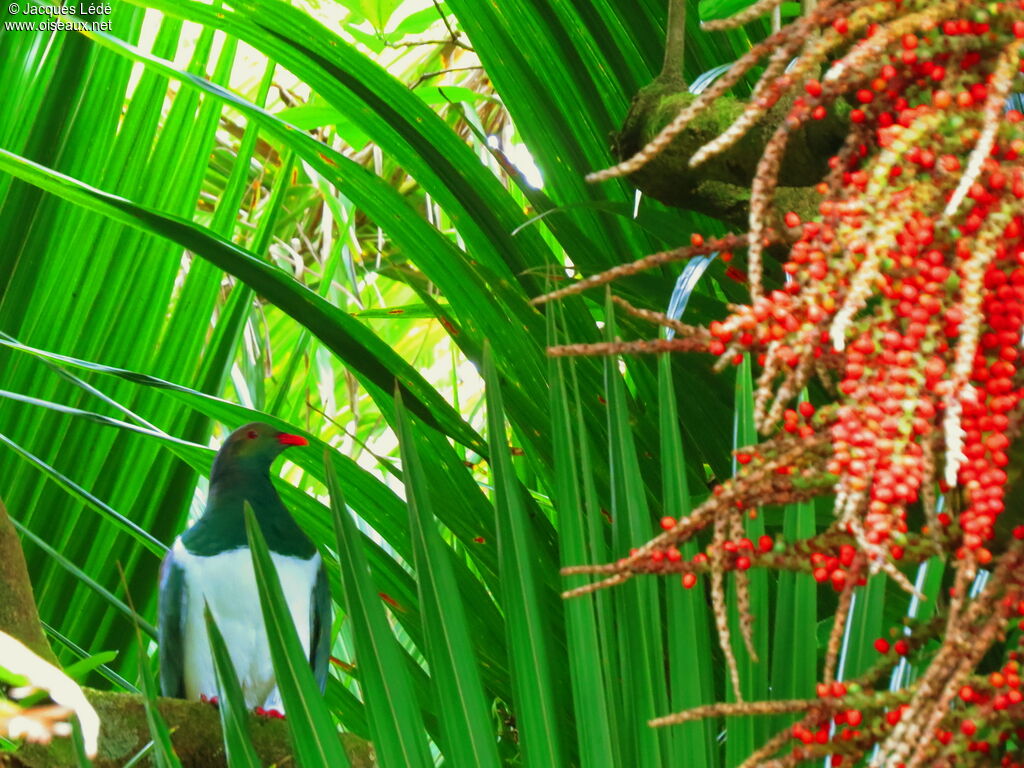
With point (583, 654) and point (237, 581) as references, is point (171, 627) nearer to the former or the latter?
point (237, 581)

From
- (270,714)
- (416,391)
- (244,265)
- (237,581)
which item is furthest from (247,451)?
(244,265)

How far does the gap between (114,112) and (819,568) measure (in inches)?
36.9

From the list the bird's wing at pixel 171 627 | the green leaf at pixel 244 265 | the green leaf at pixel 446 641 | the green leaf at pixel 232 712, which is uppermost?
the green leaf at pixel 244 265

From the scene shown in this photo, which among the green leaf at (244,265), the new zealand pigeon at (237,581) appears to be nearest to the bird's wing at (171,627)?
the new zealand pigeon at (237,581)

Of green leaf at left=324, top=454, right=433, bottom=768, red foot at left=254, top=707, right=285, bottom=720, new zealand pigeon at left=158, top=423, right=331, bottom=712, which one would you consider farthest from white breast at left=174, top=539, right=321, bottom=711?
green leaf at left=324, top=454, right=433, bottom=768

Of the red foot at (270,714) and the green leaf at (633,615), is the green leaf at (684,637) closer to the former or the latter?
the green leaf at (633,615)

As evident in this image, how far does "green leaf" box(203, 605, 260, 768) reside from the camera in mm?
542

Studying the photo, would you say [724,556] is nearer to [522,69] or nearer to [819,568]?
[819,568]

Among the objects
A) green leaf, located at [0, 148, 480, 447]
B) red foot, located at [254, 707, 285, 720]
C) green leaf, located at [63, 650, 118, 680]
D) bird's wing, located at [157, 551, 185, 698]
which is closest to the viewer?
green leaf, located at [63, 650, 118, 680]

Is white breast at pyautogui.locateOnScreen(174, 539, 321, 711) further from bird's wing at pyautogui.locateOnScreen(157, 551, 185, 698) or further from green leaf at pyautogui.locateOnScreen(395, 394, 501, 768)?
green leaf at pyautogui.locateOnScreen(395, 394, 501, 768)

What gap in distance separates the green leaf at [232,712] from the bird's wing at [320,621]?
0.57 metres

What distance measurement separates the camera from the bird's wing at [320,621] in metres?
1.13

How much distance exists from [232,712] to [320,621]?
619 millimetres

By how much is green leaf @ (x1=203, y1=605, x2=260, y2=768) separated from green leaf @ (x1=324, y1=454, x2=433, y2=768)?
0.18 feet
